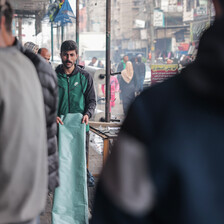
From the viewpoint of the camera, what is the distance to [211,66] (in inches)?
43.7

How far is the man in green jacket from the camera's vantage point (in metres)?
5.68

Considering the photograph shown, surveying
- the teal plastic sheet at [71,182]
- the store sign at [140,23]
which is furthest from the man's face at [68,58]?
the store sign at [140,23]

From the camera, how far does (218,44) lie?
1102 millimetres

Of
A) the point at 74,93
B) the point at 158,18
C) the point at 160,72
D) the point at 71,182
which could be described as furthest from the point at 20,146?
the point at 158,18

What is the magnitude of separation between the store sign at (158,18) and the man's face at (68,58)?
168 ft

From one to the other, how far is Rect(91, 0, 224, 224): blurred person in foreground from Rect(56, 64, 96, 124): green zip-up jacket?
446 centimetres

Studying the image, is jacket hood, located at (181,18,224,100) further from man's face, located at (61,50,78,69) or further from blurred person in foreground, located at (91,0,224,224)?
man's face, located at (61,50,78,69)

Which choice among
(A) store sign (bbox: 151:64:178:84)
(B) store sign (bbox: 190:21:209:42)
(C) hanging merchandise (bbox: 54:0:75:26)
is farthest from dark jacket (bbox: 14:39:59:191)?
(C) hanging merchandise (bbox: 54:0:75:26)

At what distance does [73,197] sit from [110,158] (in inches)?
145

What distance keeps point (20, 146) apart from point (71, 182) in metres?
2.84

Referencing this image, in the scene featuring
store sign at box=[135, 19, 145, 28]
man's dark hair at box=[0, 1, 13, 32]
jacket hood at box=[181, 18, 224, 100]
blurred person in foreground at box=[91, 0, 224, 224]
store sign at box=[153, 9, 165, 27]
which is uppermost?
man's dark hair at box=[0, 1, 13, 32]

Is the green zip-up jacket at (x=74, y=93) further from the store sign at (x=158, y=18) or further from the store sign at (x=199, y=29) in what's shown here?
→ the store sign at (x=158, y=18)

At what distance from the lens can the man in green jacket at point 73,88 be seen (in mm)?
5684

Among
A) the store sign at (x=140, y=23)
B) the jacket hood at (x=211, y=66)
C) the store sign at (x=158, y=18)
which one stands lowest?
the store sign at (x=140, y=23)
